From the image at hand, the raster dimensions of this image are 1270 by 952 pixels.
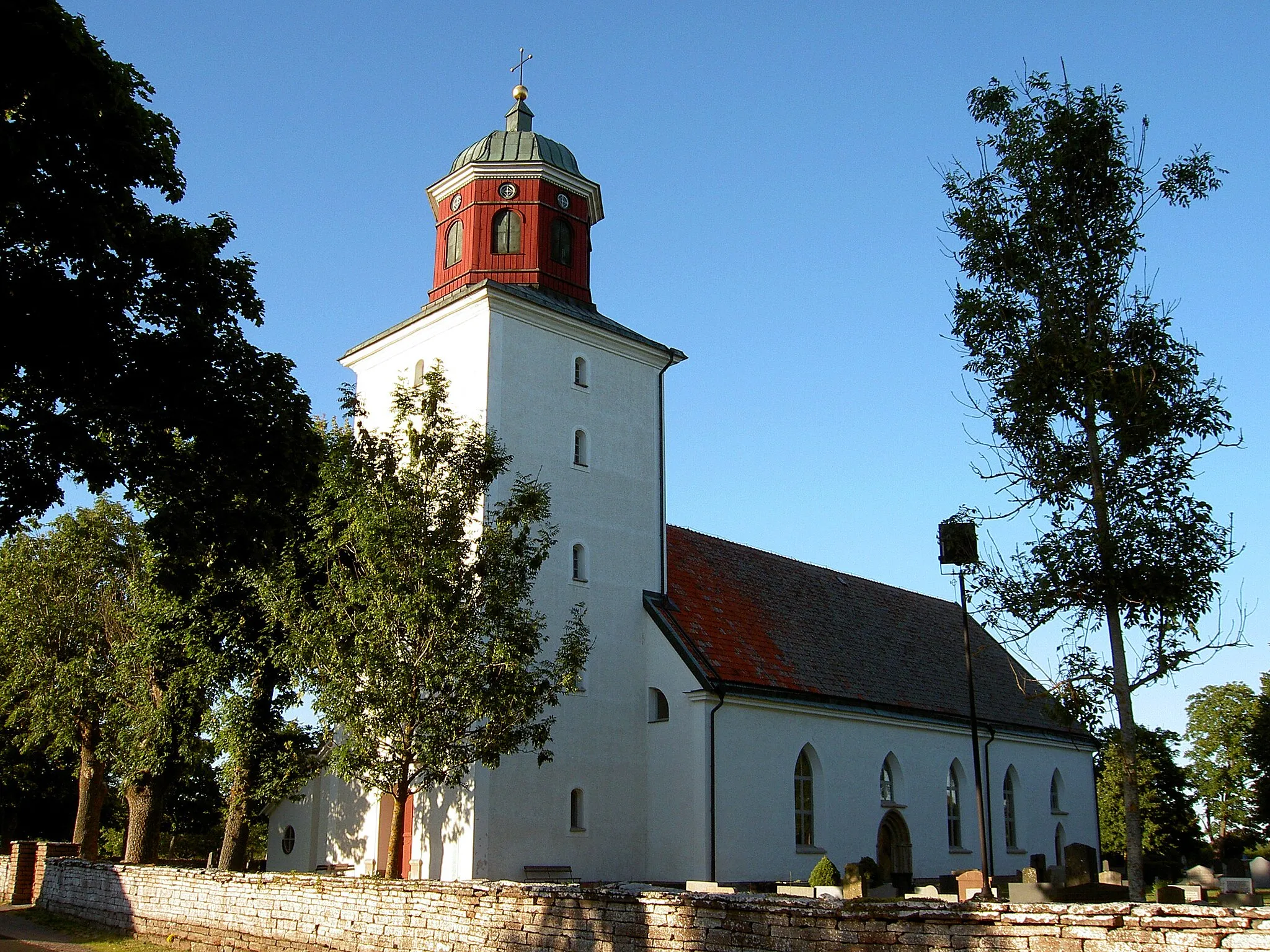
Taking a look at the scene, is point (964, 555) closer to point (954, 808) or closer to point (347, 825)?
point (954, 808)

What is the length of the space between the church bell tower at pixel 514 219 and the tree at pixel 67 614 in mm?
10834

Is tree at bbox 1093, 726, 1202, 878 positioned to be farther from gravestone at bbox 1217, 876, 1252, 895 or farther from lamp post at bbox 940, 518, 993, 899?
lamp post at bbox 940, 518, 993, 899

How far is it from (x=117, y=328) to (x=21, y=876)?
15880 mm

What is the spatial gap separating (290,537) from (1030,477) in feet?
38.8

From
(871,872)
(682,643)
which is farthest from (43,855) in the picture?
(871,872)

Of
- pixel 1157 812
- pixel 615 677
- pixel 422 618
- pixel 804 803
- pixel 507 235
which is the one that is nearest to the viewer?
pixel 422 618

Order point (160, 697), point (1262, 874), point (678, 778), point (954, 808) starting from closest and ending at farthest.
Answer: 1. point (160, 697)
2. point (678, 778)
3. point (954, 808)
4. point (1262, 874)

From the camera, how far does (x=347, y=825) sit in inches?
913

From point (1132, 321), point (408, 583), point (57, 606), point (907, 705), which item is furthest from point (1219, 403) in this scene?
point (57, 606)

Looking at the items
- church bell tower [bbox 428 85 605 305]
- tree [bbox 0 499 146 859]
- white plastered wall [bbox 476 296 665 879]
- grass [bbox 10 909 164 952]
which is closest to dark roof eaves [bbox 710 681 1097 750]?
white plastered wall [bbox 476 296 665 879]

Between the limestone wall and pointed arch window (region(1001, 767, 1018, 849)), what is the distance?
74.8ft

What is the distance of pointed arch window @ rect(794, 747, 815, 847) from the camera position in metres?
24.8

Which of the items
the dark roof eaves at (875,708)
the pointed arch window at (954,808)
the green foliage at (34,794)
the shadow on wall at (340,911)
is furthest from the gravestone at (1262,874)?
the green foliage at (34,794)

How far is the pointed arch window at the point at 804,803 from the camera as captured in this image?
81.5 ft
